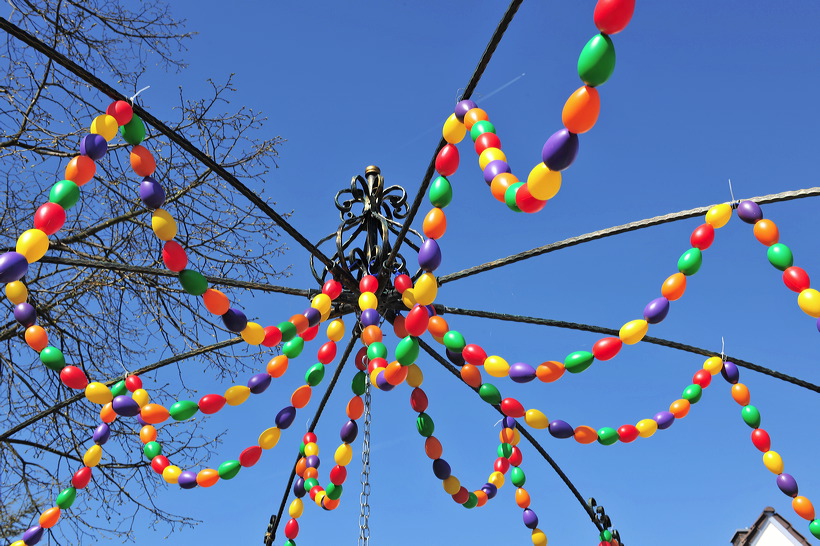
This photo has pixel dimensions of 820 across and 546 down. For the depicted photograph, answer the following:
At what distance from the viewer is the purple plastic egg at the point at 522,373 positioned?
3639 millimetres

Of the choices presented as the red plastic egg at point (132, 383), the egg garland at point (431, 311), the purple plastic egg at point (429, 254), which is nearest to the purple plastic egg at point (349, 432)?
the egg garland at point (431, 311)

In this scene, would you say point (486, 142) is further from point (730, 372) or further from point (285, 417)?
point (730, 372)

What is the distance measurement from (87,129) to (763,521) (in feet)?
30.0

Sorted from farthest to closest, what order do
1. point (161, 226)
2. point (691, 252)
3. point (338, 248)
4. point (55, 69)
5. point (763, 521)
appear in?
point (763, 521), point (55, 69), point (338, 248), point (691, 252), point (161, 226)

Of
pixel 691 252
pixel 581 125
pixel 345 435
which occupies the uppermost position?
pixel 691 252

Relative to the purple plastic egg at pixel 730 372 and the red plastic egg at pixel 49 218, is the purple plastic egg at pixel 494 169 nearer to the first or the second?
the red plastic egg at pixel 49 218

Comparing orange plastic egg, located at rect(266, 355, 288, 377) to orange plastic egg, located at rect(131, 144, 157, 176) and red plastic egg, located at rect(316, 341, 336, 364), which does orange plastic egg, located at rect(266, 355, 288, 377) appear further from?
orange plastic egg, located at rect(131, 144, 157, 176)

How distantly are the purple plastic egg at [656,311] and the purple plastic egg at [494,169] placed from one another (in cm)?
108

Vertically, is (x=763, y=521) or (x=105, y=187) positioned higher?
(x=105, y=187)

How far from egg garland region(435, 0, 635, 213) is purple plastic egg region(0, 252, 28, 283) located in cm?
175

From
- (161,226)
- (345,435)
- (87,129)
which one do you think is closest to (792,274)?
(345,435)

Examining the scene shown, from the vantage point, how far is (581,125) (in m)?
2.26

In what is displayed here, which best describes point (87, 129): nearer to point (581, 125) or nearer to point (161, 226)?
point (161, 226)

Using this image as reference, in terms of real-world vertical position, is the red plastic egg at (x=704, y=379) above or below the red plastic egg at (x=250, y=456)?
above
